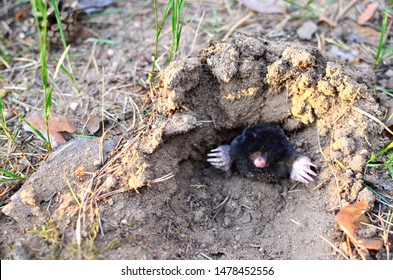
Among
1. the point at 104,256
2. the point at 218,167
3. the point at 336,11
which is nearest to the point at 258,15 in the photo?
the point at 336,11

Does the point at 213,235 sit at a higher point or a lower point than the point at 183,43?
lower

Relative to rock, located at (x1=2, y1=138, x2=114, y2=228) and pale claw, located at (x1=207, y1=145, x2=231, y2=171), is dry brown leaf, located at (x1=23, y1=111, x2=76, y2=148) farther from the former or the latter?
pale claw, located at (x1=207, y1=145, x2=231, y2=171)

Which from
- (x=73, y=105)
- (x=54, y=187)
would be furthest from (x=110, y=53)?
(x=54, y=187)

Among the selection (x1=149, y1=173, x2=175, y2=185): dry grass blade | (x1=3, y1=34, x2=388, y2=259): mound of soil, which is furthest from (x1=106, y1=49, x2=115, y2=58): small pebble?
(x1=149, y1=173, x2=175, y2=185): dry grass blade

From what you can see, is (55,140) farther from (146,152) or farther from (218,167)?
(218,167)

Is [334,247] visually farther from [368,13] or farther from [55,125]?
[368,13]

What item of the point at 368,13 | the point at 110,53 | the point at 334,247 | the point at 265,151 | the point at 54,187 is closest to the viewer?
the point at 334,247
